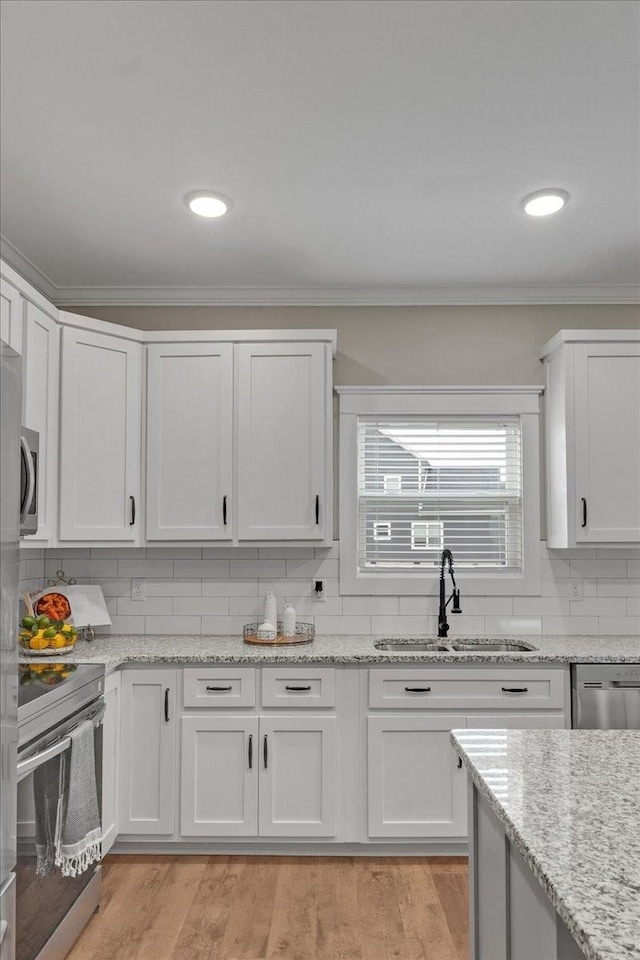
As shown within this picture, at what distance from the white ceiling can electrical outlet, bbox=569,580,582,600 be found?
161 centimetres

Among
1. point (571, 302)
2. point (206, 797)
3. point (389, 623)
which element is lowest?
point (206, 797)

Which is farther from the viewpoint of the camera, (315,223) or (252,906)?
(315,223)

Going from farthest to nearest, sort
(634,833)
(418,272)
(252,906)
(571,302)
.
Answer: (571,302) → (418,272) → (252,906) → (634,833)

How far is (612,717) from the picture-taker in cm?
326

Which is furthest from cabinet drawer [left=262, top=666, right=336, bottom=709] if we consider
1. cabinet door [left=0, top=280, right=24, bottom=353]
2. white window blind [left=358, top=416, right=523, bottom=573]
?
cabinet door [left=0, top=280, right=24, bottom=353]

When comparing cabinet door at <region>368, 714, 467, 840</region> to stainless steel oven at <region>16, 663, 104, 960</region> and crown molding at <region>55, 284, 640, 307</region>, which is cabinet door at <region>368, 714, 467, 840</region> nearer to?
stainless steel oven at <region>16, 663, 104, 960</region>

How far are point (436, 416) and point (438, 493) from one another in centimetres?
42

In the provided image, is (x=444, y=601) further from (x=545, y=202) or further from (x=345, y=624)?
(x=545, y=202)

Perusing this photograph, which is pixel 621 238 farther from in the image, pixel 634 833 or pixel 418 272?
pixel 634 833

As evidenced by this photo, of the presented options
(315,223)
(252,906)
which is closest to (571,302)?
(315,223)

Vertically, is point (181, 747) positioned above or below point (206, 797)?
above

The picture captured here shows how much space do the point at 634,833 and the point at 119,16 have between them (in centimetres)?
221

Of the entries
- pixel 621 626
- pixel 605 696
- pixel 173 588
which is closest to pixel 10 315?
pixel 173 588

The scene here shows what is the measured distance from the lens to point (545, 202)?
298cm
